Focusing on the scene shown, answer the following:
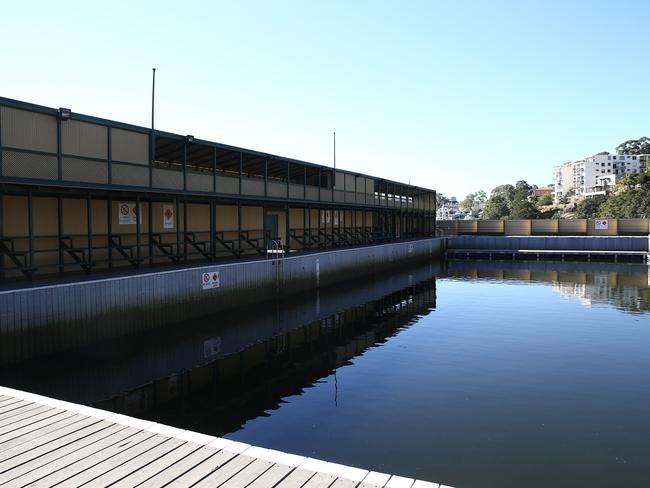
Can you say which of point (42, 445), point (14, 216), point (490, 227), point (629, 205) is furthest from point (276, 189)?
point (629, 205)

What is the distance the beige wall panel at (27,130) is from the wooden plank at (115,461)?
469 inches

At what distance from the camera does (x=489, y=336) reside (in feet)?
60.0

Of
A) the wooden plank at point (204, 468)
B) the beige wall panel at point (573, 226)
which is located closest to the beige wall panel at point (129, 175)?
the wooden plank at point (204, 468)

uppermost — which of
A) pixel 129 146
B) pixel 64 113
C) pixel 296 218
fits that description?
pixel 64 113

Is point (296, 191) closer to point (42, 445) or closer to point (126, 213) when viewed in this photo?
point (126, 213)

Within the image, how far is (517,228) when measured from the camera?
61.8 meters

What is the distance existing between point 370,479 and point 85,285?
12213 mm

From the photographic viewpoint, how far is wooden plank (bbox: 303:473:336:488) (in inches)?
200

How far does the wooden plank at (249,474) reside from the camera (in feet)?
16.7

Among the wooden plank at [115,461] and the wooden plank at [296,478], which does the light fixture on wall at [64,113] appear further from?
the wooden plank at [296,478]

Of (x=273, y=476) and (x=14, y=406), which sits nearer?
(x=273, y=476)

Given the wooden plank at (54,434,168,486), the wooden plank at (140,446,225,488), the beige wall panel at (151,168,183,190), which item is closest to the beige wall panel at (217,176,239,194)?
the beige wall panel at (151,168,183,190)

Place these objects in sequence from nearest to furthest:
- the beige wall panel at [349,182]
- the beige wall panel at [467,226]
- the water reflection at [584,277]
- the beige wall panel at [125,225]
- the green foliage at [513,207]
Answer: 1. the beige wall panel at [125,225]
2. the water reflection at [584,277]
3. the beige wall panel at [349,182]
4. the beige wall panel at [467,226]
5. the green foliage at [513,207]

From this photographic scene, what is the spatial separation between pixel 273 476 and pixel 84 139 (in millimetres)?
14887
